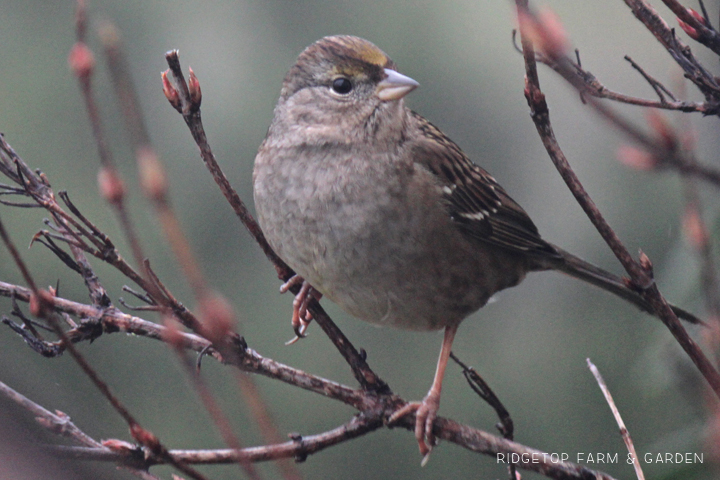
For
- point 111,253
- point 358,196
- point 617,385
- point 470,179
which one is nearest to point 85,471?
point 111,253

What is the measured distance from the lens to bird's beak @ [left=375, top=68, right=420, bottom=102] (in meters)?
2.23

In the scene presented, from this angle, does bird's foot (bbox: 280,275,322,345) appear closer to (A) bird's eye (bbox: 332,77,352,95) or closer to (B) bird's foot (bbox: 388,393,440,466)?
(B) bird's foot (bbox: 388,393,440,466)

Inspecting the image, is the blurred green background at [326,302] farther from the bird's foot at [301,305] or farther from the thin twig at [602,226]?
the thin twig at [602,226]

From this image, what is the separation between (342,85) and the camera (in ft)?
7.77

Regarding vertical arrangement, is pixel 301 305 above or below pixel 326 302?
above

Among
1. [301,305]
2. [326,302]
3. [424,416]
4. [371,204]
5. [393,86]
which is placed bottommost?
[326,302]

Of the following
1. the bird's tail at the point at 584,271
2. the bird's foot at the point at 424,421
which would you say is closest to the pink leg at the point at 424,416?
the bird's foot at the point at 424,421

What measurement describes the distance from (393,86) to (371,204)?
0.37 meters

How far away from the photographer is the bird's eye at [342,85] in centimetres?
236

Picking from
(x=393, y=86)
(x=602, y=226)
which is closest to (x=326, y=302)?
(x=393, y=86)

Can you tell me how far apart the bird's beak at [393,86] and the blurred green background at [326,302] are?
2035mm

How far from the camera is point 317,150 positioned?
231 cm

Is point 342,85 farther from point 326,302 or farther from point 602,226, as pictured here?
point 326,302

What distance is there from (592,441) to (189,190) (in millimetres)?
2773
